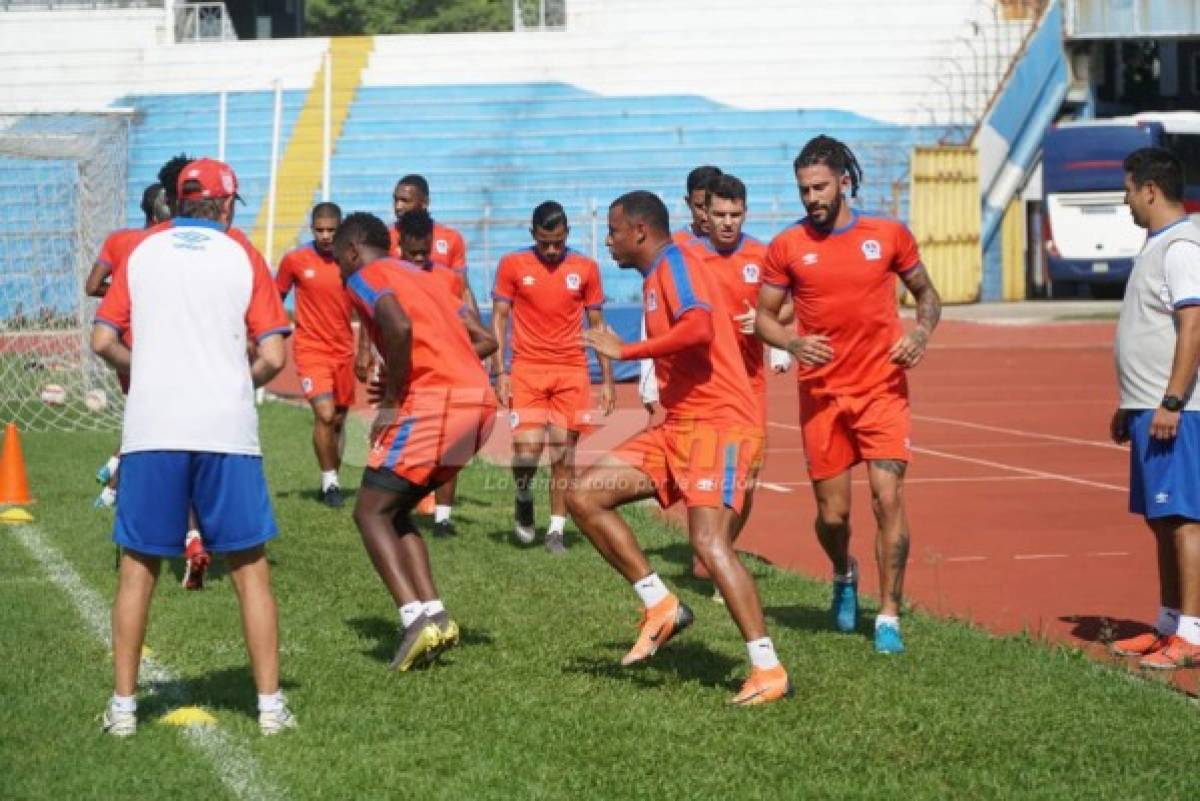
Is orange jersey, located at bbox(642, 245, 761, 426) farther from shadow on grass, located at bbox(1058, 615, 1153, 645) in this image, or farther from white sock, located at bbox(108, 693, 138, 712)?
white sock, located at bbox(108, 693, 138, 712)

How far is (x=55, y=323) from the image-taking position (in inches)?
908

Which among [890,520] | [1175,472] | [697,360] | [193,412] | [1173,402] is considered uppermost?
[697,360]

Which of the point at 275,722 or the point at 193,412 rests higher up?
the point at 193,412

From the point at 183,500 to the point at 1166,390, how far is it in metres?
4.53

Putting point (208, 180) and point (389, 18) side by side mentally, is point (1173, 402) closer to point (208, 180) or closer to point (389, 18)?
point (208, 180)

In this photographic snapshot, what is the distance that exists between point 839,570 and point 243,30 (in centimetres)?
4252

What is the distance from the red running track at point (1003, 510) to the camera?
10.4 meters

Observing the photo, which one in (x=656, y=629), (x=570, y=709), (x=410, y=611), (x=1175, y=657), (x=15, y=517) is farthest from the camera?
(x=15, y=517)

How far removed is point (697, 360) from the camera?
26.4 feet

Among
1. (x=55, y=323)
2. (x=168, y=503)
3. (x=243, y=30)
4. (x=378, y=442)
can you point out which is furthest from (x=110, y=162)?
(x=243, y=30)

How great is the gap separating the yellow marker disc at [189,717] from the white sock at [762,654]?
2.14 meters

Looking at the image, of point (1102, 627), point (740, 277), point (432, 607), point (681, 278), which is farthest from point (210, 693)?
point (1102, 627)

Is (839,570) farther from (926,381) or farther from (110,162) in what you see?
(926,381)

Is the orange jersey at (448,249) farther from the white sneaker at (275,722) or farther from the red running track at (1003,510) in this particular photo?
the white sneaker at (275,722)
